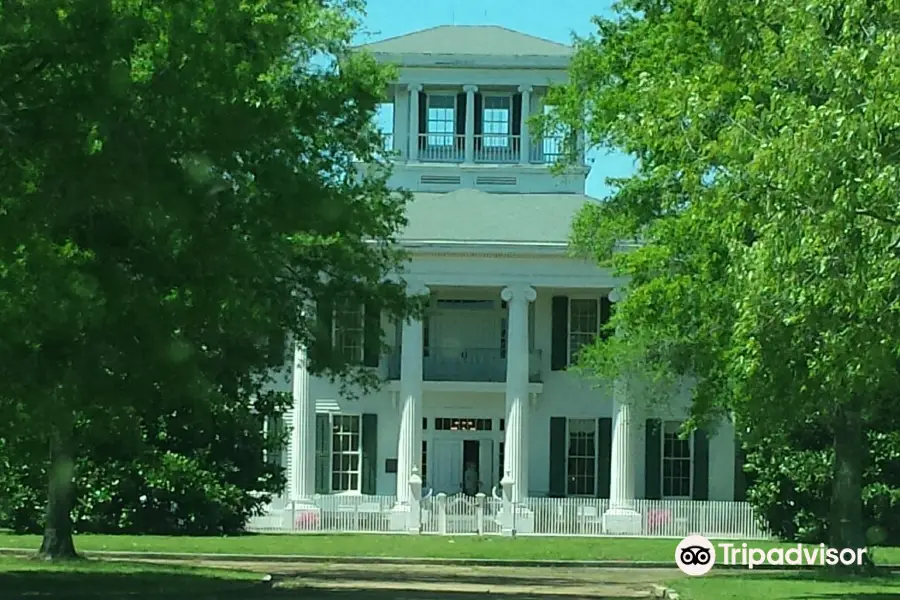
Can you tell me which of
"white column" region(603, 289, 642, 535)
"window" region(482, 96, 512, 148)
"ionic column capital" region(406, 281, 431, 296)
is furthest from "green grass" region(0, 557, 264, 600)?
"window" region(482, 96, 512, 148)

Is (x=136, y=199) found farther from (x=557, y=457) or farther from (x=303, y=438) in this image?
(x=557, y=457)

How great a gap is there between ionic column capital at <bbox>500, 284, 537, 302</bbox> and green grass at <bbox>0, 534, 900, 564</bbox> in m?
7.29

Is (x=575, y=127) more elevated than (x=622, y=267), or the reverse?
(x=575, y=127)

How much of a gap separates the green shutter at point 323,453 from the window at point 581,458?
6788 mm

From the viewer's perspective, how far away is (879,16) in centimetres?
1453

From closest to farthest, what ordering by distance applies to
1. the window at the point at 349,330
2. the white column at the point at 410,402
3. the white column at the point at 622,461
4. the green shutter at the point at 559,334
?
the window at the point at 349,330 → the white column at the point at 622,461 → the white column at the point at 410,402 → the green shutter at the point at 559,334

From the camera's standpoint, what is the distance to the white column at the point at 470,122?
1896 inches

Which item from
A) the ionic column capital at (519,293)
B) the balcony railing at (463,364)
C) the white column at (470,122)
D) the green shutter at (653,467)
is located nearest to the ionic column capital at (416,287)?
the ionic column capital at (519,293)

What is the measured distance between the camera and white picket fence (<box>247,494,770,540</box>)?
40500mm

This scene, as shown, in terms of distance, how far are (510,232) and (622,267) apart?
1830 cm

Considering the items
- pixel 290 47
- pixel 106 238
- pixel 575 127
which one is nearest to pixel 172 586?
pixel 106 238

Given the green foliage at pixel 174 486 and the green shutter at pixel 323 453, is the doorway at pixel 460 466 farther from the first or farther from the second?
the green foliage at pixel 174 486

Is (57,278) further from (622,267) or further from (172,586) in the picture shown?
(622,267)

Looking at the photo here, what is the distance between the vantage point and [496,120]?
4906cm
